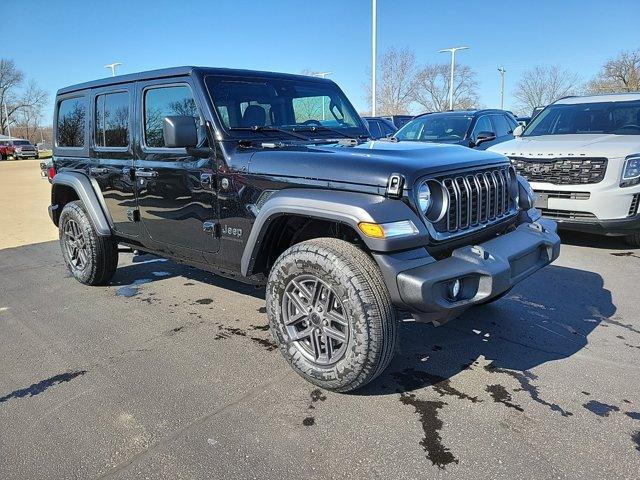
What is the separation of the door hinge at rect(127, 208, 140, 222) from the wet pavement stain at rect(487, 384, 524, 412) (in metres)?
3.02

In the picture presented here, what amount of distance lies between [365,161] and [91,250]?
3.15m

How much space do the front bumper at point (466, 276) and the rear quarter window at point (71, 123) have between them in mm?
3755

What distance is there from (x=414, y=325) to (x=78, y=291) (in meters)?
3.28

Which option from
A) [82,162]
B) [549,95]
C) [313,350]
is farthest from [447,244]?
[549,95]

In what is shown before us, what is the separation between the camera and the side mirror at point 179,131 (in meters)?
3.25

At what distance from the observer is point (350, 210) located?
8.68ft

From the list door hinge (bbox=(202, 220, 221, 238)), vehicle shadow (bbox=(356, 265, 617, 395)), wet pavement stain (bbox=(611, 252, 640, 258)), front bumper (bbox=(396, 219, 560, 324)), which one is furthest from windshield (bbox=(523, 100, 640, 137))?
door hinge (bbox=(202, 220, 221, 238))

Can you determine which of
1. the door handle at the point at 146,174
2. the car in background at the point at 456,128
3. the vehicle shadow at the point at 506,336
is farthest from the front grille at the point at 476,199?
the car in background at the point at 456,128

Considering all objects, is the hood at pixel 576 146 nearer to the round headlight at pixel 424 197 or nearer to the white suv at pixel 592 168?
the white suv at pixel 592 168

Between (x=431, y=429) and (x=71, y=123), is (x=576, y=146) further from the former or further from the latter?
(x=71, y=123)

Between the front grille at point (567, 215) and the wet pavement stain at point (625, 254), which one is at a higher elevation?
the front grille at point (567, 215)

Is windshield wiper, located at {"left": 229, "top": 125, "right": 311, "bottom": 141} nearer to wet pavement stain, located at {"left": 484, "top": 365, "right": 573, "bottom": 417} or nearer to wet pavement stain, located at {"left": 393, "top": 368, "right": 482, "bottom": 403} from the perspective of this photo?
wet pavement stain, located at {"left": 393, "top": 368, "right": 482, "bottom": 403}

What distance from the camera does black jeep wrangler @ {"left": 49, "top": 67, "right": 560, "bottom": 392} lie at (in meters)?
2.65

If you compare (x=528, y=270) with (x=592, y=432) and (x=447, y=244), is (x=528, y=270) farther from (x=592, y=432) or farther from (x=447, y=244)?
Result: (x=592, y=432)
